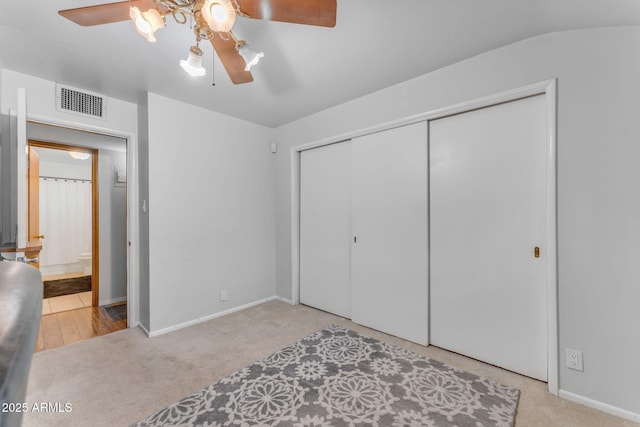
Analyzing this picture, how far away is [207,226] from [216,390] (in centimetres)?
173

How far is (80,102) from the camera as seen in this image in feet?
8.61

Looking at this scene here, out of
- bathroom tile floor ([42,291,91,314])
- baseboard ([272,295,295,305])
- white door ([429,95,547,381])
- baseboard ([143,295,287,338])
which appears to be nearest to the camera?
white door ([429,95,547,381])

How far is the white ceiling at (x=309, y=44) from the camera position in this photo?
1639 mm

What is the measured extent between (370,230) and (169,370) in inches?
80.7

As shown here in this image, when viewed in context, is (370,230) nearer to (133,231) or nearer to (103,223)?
(133,231)

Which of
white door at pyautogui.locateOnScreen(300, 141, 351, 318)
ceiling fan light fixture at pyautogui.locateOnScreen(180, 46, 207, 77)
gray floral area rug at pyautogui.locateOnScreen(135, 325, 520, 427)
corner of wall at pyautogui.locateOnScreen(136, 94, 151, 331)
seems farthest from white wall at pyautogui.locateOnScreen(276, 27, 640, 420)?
corner of wall at pyautogui.locateOnScreen(136, 94, 151, 331)

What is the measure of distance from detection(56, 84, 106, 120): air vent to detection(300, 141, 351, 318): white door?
2.09 m

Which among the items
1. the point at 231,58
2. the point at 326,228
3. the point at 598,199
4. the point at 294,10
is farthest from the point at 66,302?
the point at 598,199

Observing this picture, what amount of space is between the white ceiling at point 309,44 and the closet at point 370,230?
0.67 m

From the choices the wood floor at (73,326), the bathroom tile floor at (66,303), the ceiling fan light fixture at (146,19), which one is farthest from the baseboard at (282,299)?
the ceiling fan light fixture at (146,19)

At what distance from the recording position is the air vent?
2.51 metres

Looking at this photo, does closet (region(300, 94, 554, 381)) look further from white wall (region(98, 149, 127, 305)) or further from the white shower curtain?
the white shower curtain

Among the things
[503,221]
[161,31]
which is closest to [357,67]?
[161,31]

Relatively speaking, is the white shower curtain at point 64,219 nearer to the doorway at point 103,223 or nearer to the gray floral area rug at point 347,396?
the doorway at point 103,223
